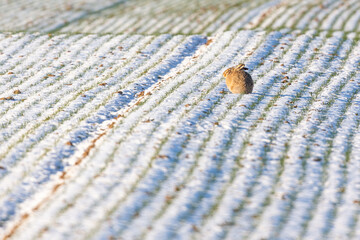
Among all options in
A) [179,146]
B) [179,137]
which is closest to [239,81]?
[179,137]

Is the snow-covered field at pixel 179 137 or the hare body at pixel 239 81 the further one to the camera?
the hare body at pixel 239 81

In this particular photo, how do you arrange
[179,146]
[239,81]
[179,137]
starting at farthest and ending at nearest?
1. [239,81]
2. [179,137]
3. [179,146]

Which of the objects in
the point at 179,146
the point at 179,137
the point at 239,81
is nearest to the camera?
the point at 179,146

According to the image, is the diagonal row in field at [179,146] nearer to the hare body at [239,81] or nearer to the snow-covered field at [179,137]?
the snow-covered field at [179,137]

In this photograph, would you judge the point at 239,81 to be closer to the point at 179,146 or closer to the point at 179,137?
the point at 179,137

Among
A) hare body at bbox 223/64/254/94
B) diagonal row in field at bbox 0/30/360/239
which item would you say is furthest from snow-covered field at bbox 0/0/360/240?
hare body at bbox 223/64/254/94

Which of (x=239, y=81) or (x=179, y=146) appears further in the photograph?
(x=239, y=81)

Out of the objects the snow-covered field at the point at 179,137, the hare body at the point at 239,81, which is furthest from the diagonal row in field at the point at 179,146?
the hare body at the point at 239,81

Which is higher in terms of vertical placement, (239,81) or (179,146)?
(239,81)
